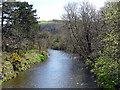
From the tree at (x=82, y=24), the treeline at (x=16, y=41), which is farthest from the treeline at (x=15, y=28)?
the tree at (x=82, y=24)

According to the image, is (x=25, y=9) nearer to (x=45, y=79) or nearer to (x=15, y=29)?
(x=15, y=29)

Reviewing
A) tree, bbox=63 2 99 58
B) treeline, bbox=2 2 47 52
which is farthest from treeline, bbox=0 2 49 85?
tree, bbox=63 2 99 58

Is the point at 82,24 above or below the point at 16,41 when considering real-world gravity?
above

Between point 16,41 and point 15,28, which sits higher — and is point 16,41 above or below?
below

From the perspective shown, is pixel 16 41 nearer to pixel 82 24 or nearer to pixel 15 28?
pixel 15 28

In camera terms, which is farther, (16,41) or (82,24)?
(16,41)

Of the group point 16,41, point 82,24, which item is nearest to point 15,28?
point 16,41

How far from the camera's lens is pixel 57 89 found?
6754 millimetres

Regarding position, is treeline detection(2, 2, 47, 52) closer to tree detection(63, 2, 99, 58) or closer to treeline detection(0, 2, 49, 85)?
treeline detection(0, 2, 49, 85)

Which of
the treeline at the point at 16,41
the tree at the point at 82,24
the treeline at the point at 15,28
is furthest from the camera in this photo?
the treeline at the point at 15,28

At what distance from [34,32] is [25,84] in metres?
13.0

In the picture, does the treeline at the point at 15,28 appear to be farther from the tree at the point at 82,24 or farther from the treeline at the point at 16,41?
the tree at the point at 82,24

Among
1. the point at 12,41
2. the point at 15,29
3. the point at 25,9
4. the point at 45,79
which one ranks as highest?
→ the point at 25,9

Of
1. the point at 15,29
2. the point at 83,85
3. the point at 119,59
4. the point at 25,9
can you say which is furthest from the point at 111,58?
the point at 25,9
